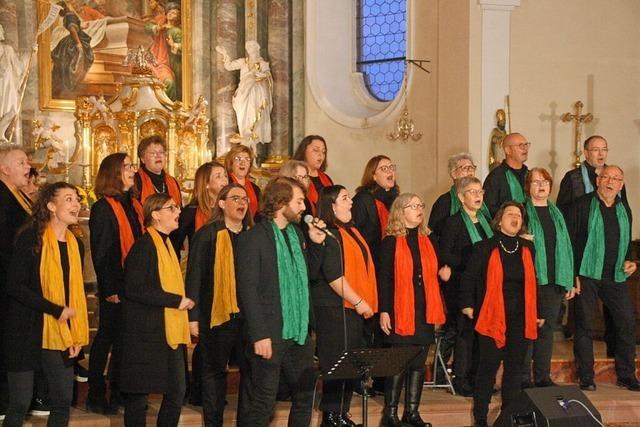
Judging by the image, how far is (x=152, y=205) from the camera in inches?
249

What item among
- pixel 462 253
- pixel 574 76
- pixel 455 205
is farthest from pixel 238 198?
pixel 574 76

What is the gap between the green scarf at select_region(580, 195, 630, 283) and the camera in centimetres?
811

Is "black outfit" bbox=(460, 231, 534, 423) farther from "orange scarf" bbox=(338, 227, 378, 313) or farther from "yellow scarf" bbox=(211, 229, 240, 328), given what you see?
"yellow scarf" bbox=(211, 229, 240, 328)

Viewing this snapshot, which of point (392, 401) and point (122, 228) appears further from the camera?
point (392, 401)

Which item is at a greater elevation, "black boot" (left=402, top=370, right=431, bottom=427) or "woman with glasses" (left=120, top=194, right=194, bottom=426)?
"woman with glasses" (left=120, top=194, right=194, bottom=426)

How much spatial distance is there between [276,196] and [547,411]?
1754mm

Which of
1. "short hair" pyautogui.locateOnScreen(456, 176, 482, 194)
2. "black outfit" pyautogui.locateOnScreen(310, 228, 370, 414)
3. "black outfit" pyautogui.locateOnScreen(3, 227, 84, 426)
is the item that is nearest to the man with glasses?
"short hair" pyautogui.locateOnScreen(456, 176, 482, 194)

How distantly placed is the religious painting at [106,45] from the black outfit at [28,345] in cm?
574

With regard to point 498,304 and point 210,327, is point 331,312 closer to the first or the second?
point 210,327

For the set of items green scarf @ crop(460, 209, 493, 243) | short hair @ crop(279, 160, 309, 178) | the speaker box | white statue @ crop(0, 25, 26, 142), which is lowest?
the speaker box

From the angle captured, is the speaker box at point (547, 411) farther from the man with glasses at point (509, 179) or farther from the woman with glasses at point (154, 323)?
the man with glasses at point (509, 179)

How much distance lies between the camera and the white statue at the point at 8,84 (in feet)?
36.2

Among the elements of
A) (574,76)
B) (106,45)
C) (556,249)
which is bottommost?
(556,249)

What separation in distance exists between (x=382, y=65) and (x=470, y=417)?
6.00m
